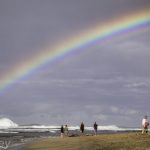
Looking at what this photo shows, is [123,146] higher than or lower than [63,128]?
lower

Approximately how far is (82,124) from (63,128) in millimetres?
7415

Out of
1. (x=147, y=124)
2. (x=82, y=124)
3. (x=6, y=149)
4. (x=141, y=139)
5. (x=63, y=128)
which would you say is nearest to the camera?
(x=141, y=139)

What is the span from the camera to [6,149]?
187 feet

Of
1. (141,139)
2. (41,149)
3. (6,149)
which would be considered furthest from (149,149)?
(6,149)

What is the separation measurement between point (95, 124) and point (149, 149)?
37012 mm

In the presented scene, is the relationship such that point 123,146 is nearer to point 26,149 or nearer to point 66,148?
point 66,148

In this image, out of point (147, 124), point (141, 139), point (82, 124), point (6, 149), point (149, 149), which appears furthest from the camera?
point (82, 124)

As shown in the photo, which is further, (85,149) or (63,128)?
(63,128)

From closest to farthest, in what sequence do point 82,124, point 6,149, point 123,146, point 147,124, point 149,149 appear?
point 149,149, point 123,146, point 147,124, point 6,149, point 82,124

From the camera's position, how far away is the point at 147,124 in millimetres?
51125

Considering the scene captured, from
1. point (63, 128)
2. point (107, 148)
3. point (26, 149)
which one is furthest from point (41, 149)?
point (63, 128)

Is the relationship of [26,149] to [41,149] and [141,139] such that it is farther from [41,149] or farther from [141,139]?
[141,139]

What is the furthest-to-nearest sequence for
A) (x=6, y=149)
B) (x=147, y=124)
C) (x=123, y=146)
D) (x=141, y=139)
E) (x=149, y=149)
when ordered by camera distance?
(x=6, y=149) → (x=147, y=124) → (x=141, y=139) → (x=123, y=146) → (x=149, y=149)

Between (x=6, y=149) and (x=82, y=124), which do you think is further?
(x=82, y=124)
